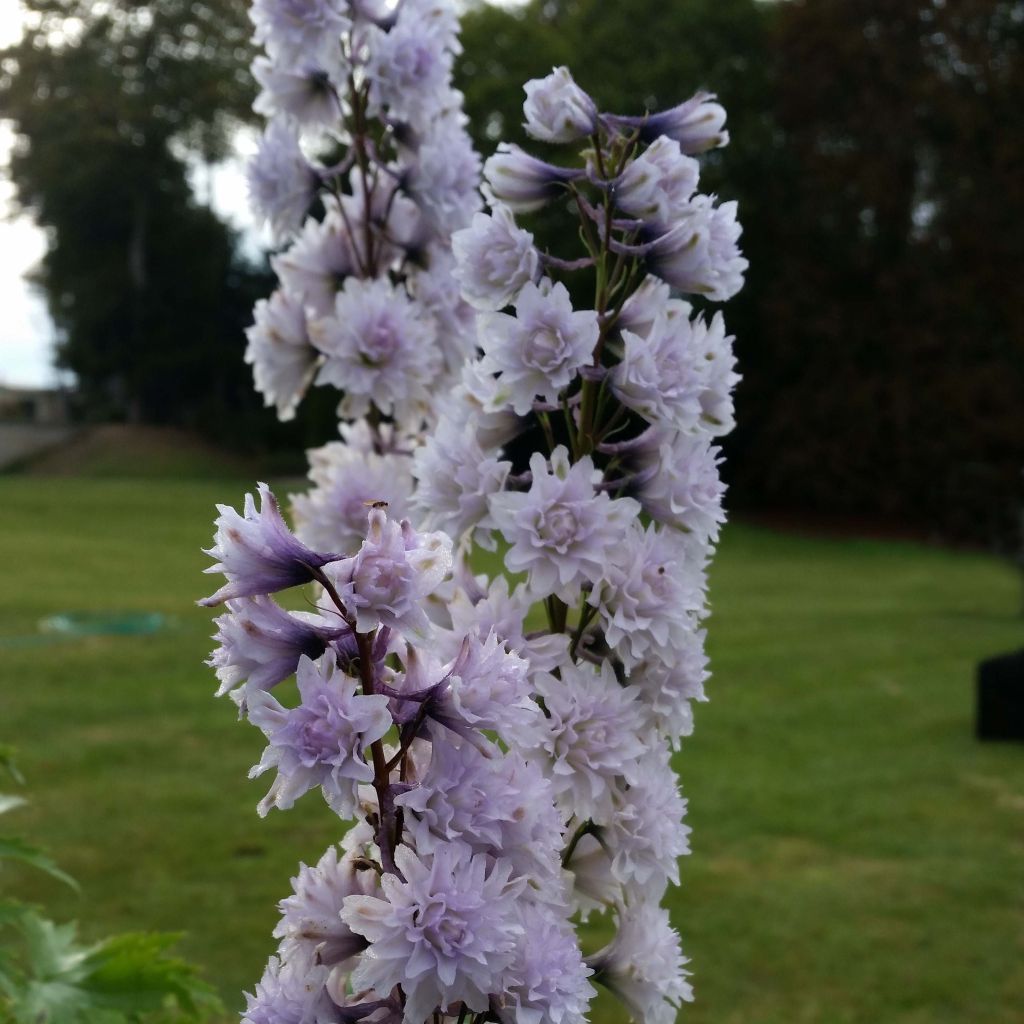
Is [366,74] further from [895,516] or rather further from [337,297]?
[895,516]

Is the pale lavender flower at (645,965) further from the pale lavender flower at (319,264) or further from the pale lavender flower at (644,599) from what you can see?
the pale lavender flower at (319,264)

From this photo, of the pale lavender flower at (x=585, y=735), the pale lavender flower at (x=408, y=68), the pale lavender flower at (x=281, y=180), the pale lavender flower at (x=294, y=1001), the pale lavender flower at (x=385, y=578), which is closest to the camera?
the pale lavender flower at (x=385, y=578)

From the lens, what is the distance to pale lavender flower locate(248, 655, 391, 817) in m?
0.96

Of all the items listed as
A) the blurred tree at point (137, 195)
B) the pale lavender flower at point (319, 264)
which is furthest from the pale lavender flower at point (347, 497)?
the blurred tree at point (137, 195)

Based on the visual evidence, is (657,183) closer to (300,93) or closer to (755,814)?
(300,93)

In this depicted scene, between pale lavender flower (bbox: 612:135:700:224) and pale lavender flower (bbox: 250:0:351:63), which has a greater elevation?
pale lavender flower (bbox: 250:0:351:63)

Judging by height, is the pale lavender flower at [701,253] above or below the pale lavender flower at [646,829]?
above

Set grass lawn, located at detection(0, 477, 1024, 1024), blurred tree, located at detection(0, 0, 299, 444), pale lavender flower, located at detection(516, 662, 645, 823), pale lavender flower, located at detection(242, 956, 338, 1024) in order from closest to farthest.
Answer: pale lavender flower, located at detection(242, 956, 338, 1024)
pale lavender flower, located at detection(516, 662, 645, 823)
grass lawn, located at detection(0, 477, 1024, 1024)
blurred tree, located at detection(0, 0, 299, 444)

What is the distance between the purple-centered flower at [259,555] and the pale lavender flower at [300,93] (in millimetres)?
1752

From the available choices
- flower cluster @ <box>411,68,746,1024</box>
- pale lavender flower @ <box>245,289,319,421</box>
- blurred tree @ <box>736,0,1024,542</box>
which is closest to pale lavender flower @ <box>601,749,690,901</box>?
flower cluster @ <box>411,68,746,1024</box>

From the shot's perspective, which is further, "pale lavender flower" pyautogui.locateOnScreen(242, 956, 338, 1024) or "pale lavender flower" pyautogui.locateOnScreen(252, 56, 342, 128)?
"pale lavender flower" pyautogui.locateOnScreen(252, 56, 342, 128)

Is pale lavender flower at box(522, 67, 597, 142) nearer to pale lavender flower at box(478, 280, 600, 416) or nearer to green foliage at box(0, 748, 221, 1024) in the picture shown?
pale lavender flower at box(478, 280, 600, 416)

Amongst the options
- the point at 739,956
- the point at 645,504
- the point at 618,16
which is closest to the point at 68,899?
the point at 739,956

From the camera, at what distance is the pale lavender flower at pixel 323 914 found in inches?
43.4
